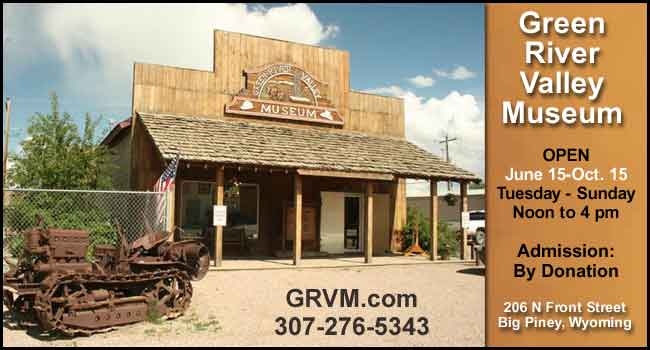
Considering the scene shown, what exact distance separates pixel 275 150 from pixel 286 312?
7.17m

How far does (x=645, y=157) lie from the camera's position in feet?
17.5

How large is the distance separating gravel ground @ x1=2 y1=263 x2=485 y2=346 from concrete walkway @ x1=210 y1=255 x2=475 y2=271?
557 millimetres

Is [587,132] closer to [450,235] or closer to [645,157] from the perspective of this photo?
[645,157]

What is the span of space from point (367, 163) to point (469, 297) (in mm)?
6614

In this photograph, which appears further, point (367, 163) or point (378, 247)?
point (378, 247)

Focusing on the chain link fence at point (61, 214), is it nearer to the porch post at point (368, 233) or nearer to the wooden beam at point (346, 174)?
the wooden beam at point (346, 174)

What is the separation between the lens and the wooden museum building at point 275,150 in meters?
14.9

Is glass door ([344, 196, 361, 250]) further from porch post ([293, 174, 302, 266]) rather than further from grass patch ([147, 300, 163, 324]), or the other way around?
grass patch ([147, 300, 163, 324])

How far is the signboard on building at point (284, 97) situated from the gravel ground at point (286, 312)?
5638 mm

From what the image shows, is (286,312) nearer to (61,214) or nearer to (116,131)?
(61,214)

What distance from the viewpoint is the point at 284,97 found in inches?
687

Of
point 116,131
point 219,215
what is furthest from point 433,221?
point 116,131

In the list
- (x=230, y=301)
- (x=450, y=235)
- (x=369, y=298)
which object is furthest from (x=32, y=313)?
(x=450, y=235)

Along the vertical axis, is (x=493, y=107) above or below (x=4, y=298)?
above
